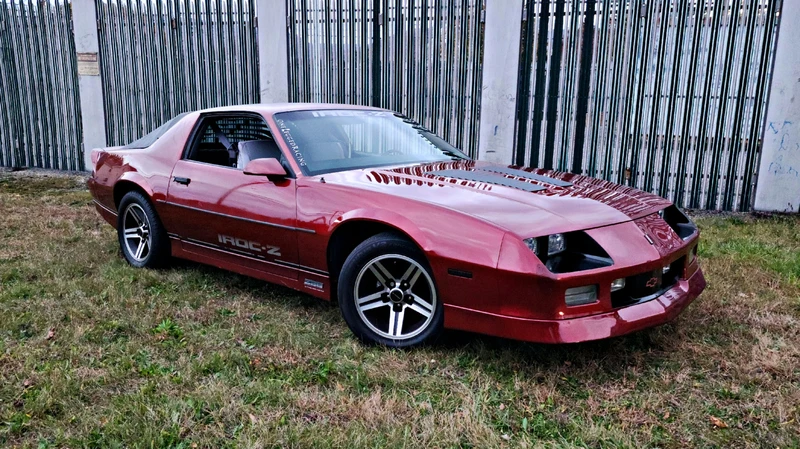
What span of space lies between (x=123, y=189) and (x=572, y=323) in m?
3.86

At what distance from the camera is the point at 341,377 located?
115 inches

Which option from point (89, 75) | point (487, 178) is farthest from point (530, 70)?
point (89, 75)

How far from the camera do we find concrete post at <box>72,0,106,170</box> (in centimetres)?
1020

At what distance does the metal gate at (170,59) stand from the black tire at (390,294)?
22.6 ft

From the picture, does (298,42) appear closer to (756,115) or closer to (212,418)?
(756,115)

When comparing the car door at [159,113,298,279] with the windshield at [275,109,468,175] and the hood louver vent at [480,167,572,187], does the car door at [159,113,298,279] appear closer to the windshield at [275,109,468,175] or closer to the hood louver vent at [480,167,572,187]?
the windshield at [275,109,468,175]

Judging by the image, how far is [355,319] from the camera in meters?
3.26

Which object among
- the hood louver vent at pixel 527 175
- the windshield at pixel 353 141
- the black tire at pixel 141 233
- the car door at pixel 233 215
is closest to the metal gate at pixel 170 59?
the black tire at pixel 141 233

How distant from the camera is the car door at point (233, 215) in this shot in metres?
3.60

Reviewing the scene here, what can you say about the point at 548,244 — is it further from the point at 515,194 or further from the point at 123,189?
the point at 123,189

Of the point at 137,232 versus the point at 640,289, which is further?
the point at 137,232

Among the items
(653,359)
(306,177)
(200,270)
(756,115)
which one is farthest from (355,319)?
(756,115)

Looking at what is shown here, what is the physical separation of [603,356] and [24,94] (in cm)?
1150

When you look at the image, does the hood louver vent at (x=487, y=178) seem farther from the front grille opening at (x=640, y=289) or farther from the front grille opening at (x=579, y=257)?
the front grille opening at (x=640, y=289)
